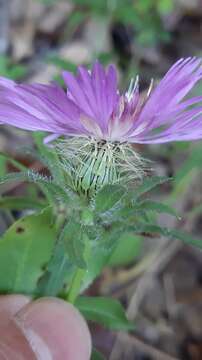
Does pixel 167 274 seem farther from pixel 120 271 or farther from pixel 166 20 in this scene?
pixel 166 20

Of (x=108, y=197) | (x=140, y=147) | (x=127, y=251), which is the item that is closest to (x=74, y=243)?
(x=108, y=197)

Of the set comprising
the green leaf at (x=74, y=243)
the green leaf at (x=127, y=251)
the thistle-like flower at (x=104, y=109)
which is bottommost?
the green leaf at (x=127, y=251)

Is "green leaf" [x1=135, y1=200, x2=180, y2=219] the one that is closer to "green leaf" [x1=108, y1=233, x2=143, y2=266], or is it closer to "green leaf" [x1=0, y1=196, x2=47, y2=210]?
"green leaf" [x1=0, y1=196, x2=47, y2=210]

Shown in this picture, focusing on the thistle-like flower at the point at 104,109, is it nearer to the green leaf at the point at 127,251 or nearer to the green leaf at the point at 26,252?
the green leaf at the point at 26,252

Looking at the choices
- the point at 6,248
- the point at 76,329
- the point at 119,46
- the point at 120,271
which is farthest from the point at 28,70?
the point at 76,329

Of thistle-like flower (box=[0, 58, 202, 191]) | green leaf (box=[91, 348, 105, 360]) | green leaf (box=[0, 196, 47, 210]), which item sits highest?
thistle-like flower (box=[0, 58, 202, 191])

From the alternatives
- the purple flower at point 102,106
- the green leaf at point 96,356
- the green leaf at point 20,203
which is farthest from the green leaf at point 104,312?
the purple flower at point 102,106

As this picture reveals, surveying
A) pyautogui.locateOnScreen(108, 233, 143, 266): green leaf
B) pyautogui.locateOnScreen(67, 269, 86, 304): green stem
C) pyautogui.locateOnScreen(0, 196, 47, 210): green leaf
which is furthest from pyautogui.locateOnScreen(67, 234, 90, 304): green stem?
pyautogui.locateOnScreen(108, 233, 143, 266): green leaf
